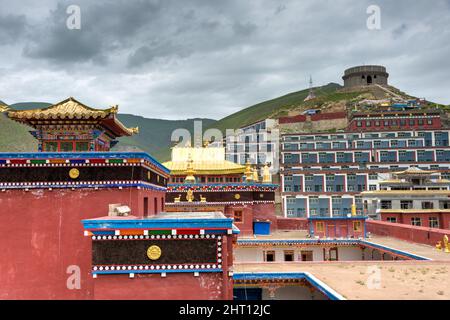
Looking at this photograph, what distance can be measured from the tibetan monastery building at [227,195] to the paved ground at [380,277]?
1784 centimetres

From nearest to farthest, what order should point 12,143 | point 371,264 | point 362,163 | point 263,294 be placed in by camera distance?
point 371,264 < point 263,294 < point 362,163 < point 12,143

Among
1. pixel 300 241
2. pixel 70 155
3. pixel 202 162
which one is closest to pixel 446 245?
pixel 300 241

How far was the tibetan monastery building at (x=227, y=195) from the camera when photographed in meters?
43.0

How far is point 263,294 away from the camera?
1030 inches

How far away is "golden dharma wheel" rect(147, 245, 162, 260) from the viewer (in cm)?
1379

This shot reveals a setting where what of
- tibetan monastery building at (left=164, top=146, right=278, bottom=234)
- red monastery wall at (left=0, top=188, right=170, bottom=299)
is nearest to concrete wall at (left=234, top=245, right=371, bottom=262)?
tibetan monastery building at (left=164, top=146, right=278, bottom=234)

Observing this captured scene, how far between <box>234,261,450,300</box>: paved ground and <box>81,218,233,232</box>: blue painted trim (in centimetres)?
626

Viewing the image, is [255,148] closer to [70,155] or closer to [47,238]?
[70,155]

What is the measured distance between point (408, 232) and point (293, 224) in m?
15.3

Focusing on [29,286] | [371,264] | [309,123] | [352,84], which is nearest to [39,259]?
[29,286]

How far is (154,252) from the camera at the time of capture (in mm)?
13828

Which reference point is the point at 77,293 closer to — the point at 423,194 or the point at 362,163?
A: the point at 423,194

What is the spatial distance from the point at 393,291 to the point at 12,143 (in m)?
117
